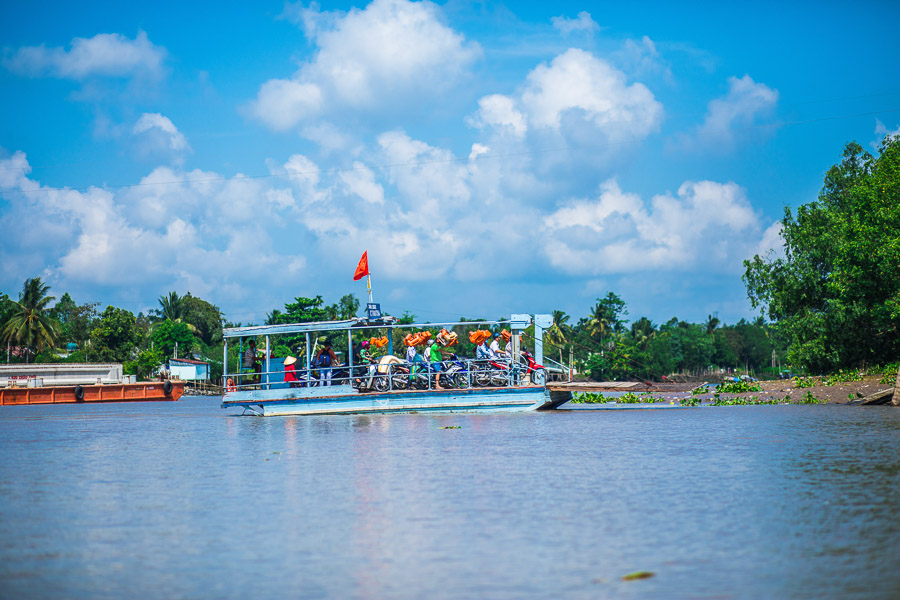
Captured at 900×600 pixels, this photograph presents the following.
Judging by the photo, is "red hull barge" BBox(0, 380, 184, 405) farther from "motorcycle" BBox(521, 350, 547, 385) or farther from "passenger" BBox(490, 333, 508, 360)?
"motorcycle" BBox(521, 350, 547, 385)

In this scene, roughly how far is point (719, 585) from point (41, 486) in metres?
10.3

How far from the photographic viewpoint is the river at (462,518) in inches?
277

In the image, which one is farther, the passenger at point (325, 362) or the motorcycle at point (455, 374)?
the passenger at point (325, 362)

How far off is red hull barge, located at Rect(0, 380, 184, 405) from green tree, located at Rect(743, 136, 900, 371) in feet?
136

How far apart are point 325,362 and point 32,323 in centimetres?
5123

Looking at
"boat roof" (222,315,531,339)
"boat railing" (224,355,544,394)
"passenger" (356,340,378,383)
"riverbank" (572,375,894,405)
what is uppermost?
"boat roof" (222,315,531,339)

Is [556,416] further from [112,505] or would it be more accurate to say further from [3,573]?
[3,573]

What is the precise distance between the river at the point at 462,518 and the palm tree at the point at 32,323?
181ft

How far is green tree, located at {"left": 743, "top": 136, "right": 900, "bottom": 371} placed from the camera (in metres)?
35.3

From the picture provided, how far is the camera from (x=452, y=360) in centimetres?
2597

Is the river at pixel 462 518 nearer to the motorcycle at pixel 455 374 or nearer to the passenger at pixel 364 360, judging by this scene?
the motorcycle at pixel 455 374

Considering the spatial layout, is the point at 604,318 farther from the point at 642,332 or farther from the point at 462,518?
the point at 462,518

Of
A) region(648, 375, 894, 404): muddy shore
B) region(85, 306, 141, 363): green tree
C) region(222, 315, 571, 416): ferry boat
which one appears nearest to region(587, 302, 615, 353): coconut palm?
region(85, 306, 141, 363): green tree

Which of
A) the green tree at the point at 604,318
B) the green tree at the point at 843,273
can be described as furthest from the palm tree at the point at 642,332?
the green tree at the point at 843,273
